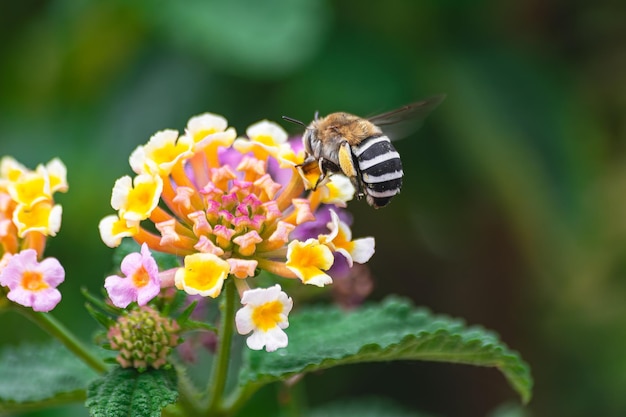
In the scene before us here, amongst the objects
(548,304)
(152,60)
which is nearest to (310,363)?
(548,304)

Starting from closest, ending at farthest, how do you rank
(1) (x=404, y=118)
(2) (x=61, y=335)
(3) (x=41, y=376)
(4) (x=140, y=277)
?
(4) (x=140, y=277)
(2) (x=61, y=335)
(3) (x=41, y=376)
(1) (x=404, y=118)

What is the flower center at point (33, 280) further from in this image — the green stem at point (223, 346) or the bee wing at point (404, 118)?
the bee wing at point (404, 118)

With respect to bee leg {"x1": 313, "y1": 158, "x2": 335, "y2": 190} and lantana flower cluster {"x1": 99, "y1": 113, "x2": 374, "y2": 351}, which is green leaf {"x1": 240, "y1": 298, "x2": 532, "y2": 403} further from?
bee leg {"x1": 313, "y1": 158, "x2": 335, "y2": 190}

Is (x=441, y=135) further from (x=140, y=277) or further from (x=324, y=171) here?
(x=140, y=277)

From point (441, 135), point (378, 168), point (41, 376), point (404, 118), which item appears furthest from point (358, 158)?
point (441, 135)

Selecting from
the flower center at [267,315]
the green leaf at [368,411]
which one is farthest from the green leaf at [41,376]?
the green leaf at [368,411]

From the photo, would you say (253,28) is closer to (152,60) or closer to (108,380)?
(152,60)
